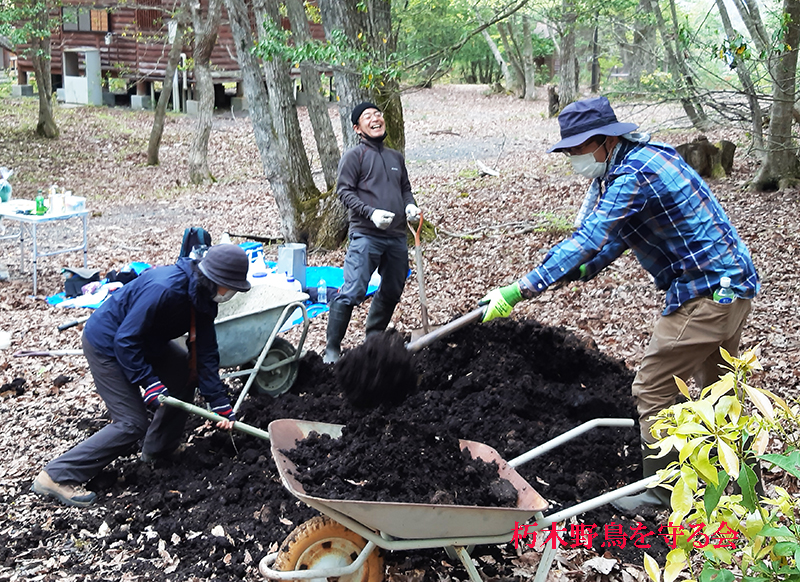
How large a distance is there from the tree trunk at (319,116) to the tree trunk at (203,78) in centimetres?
370

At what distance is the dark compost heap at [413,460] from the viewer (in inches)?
138

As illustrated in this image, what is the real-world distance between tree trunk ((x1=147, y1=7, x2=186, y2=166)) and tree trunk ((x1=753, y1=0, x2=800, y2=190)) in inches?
476

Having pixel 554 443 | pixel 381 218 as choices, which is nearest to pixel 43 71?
pixel 381 218

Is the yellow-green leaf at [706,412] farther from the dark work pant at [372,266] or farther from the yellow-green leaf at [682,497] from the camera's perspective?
the dark work pant at [372,266]

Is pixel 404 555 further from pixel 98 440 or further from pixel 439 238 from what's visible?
pixel 439 238

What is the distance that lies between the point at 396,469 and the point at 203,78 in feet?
43.6

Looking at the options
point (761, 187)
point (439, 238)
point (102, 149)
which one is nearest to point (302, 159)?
point (439, 238)

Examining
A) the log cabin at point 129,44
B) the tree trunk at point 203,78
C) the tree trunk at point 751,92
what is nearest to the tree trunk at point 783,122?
the tree trunk at point 751,92

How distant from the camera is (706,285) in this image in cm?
344

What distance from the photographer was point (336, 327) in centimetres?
582

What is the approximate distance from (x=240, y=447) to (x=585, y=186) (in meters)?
8.33

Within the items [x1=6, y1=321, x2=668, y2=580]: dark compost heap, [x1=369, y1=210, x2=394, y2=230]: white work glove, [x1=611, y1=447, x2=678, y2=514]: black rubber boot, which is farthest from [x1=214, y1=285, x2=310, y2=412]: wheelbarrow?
[x1=611, y1=447, x2=678, y2=514]: black rubber boot

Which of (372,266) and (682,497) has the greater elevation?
(682,497)

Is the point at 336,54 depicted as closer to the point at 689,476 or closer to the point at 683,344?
the point at 683,344
